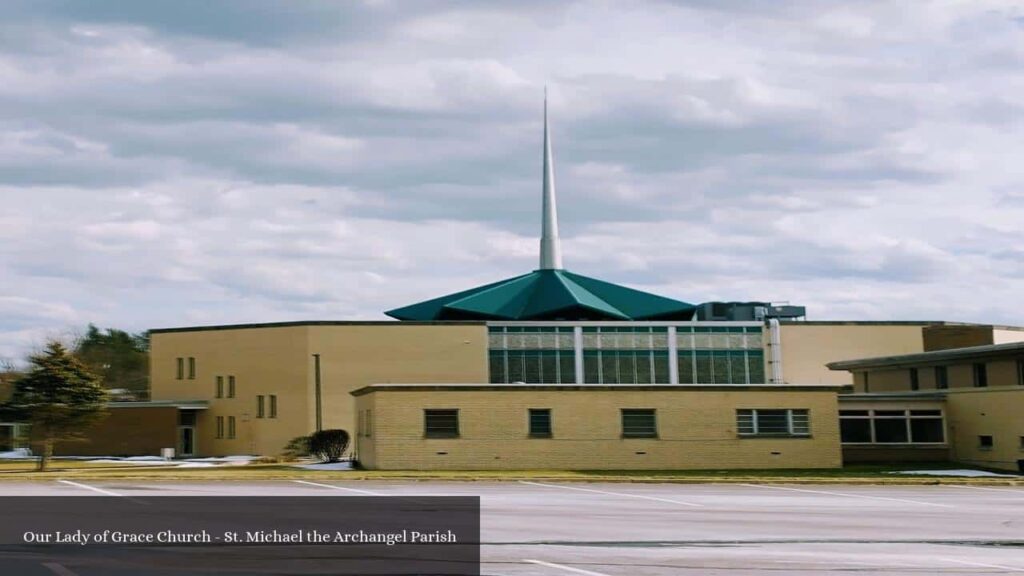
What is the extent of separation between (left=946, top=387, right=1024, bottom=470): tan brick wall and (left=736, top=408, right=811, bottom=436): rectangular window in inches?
311

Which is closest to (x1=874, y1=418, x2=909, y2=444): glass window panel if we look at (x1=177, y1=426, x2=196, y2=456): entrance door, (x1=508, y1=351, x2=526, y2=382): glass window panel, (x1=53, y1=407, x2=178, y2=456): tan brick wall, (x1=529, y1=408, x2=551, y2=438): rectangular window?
(x1=529, y1=408, x2=551, y2=438): rectangular window

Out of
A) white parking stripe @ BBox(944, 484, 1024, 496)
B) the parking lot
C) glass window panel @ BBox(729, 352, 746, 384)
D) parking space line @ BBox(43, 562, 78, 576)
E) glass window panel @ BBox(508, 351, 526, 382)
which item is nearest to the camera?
parking space line @ BBox(43, 562, 78, 576)

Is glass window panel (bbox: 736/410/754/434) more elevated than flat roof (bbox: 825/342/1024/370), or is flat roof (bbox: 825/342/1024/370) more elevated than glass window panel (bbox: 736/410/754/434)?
flat roof (bbox: 825/342/1024/370)

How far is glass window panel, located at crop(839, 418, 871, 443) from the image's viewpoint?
2162 inches

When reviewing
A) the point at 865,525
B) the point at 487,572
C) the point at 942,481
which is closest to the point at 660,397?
the point at 942,481

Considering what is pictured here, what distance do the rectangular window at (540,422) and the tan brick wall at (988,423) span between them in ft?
60.5

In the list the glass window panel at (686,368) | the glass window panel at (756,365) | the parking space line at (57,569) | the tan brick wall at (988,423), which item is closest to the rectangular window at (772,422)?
the tan brick wall at (988,423)

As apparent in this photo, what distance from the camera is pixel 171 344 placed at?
8000cm

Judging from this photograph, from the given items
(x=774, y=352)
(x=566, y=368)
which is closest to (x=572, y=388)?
(x=566, y=368)

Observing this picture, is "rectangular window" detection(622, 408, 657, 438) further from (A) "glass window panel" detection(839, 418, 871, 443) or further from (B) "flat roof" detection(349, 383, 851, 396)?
(A) "glass window panel" detection(839, 418, 871, 443)

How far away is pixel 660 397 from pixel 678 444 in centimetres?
198

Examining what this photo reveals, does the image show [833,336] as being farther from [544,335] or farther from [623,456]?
[623,456]

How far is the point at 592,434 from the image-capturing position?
4903 cm
